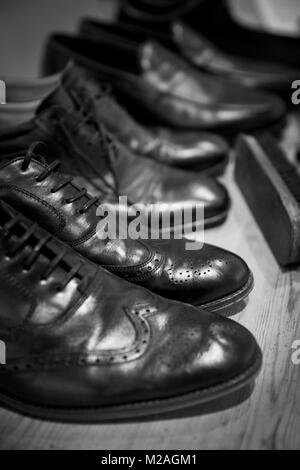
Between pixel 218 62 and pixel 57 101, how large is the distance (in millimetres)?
769

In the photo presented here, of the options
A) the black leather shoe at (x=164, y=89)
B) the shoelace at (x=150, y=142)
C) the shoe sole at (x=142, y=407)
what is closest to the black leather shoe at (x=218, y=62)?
the black leather shoe at (x=164, y=89)

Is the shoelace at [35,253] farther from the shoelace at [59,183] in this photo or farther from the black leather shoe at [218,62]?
the black leather shoe at [218,62]

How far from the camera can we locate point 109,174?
91 centimetres

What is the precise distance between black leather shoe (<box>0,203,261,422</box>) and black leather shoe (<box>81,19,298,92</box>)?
93cm

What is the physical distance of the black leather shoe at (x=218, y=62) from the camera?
1419 mm

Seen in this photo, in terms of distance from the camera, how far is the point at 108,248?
27.4 inches

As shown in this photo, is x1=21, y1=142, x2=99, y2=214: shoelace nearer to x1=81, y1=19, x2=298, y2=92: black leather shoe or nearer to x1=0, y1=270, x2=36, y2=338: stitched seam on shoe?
x1=0, y1=270, x2=36, y2=338: stitched seam on shoe

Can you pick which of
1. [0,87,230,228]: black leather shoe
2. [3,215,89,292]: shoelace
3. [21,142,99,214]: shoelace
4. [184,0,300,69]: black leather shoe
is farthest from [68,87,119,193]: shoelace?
[184,0,300,69]: black leather shoe

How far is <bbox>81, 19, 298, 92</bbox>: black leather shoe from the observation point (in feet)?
4.66

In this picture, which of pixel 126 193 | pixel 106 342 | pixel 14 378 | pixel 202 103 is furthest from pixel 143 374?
→ pixel 202 103

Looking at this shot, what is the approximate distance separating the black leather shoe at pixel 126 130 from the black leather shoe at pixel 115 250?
26cm

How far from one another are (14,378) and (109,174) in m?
0.44

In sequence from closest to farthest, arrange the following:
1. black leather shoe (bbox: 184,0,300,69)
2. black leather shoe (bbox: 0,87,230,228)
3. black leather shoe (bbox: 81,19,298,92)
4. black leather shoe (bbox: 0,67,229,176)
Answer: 1. black leather shoe (bbox: 0,87,230,228)
2. black leather shoe (bbox: 0,67,229,176)
3. black leather shoe (bbox: 81,19,298,92)
4. black leather shoe (bbox: 184,0,300,69)
